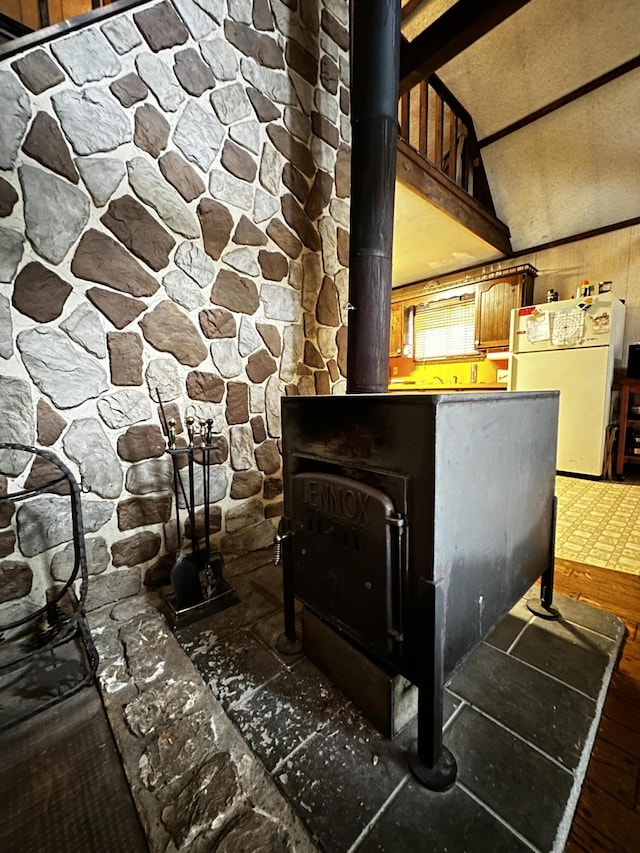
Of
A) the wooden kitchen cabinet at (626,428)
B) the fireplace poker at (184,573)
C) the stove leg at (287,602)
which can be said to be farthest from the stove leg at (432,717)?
the wooden kitchen cabinet at (626,428)

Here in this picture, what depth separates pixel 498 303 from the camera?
412cm

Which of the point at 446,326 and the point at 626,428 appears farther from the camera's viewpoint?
the point at 446,326

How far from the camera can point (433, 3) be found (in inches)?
102

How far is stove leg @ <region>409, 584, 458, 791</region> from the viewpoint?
0.72m

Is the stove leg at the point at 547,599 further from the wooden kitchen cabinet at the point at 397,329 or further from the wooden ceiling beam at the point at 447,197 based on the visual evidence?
the wooden kitchen cabinet at the point at 397,329

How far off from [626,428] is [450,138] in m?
3.45

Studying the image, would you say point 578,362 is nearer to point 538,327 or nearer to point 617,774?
point 538,327

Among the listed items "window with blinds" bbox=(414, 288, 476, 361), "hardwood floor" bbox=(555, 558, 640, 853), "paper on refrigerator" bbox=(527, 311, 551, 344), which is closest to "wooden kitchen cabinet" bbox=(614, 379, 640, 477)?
"paper on refrigerator" bbox=(527, 311, 551, 344)

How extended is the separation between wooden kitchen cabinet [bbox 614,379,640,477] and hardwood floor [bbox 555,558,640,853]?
8.46ft

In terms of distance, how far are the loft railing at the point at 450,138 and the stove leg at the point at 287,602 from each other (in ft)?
12.2

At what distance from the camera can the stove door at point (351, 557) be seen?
2.57ft

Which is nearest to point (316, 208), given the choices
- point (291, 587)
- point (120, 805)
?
point (291, 587)

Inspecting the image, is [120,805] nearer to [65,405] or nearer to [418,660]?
[418,660]

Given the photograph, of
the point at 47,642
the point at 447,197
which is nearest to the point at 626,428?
the point at 447,197
